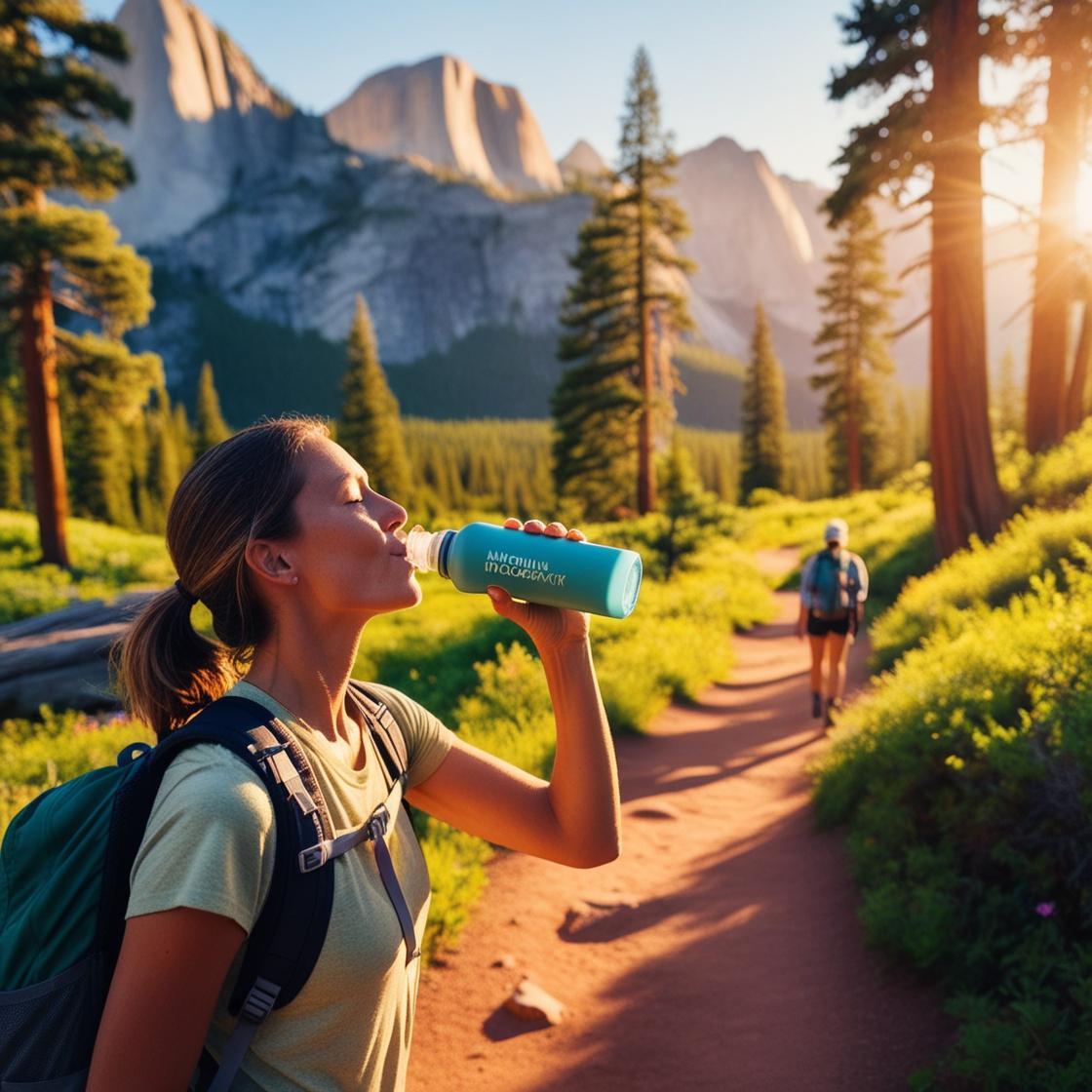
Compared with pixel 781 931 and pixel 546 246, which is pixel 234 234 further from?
pixel 781 931

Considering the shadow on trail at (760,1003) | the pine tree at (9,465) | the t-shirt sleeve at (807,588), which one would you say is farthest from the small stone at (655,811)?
the pine tree at (9,465)

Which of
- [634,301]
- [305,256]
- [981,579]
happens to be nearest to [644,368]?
[634,301]

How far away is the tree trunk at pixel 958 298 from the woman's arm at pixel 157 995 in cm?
1339

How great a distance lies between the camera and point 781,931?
17.4 ft

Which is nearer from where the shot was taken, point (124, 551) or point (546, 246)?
point (124, 551)

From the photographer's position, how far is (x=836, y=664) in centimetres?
923

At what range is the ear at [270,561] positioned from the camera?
1873mm

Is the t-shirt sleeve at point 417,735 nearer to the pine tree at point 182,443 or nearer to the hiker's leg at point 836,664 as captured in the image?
the hiker's leg at point 836,664

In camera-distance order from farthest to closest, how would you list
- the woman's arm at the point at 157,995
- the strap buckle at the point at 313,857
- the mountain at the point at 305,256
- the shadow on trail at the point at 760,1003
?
1. the mountain at the point at 305,256
2. the shadow on trail at the point at 760,1003
3. the strap buckle at the point at 313,857
4. the woman's arm at the point at 157,995

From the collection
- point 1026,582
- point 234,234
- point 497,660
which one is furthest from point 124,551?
point 234,234

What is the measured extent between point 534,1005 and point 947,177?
12.3 meters

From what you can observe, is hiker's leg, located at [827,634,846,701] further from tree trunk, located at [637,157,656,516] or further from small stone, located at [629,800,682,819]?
tree trunk, located at [637,157,656,516]

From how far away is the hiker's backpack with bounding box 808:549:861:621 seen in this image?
9.16 meters

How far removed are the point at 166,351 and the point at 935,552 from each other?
175 meters
